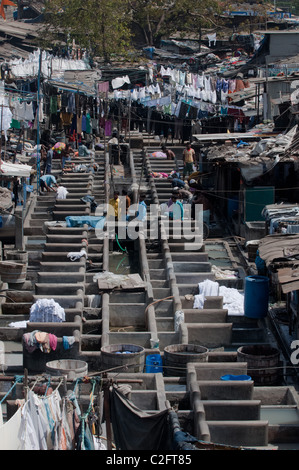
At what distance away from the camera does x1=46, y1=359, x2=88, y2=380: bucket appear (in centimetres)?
1451

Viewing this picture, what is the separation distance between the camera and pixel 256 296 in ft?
63.6

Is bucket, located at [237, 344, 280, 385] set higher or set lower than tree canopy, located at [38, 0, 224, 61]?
lower

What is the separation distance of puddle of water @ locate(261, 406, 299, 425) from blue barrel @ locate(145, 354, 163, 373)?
238 centimetres

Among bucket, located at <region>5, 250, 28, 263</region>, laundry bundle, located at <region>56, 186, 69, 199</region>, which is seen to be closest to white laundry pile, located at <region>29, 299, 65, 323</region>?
bucket, located at <region>5, 250, 28, 263</region>

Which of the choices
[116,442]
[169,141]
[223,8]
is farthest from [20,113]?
[223,8]

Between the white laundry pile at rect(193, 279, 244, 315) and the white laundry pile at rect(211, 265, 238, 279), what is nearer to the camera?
the white laundry pile at rect(193, 279, 244, 315)

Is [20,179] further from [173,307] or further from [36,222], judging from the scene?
[173,307]

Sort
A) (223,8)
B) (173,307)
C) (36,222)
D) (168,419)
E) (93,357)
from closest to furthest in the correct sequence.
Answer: (168,419)
(93,357)
(173,307)
(36,222)
(223,8)

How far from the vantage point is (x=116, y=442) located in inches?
493

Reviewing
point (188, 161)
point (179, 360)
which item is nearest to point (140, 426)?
point (179, 360)

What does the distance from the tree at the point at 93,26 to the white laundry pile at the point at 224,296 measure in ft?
96.8

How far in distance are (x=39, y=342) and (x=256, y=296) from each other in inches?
227

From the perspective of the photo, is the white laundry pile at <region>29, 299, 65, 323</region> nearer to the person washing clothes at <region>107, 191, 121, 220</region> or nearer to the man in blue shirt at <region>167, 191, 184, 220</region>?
the person washing clothes at <region>107, 191, 121, 220</region>

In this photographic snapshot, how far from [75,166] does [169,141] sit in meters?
7.21
